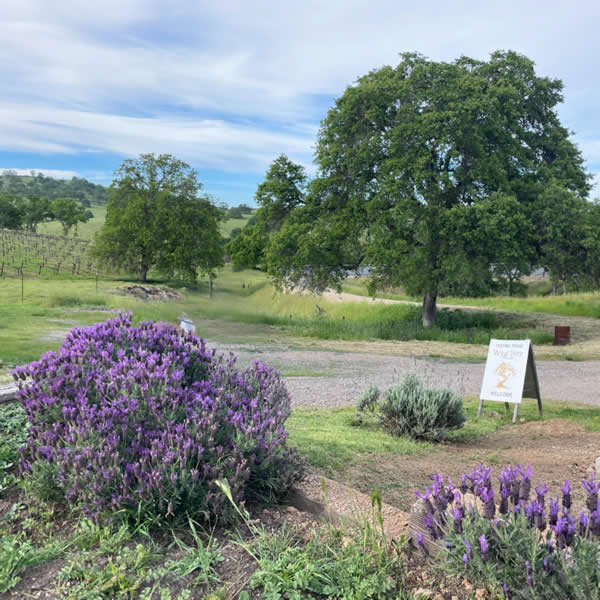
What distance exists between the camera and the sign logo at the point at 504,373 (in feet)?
29.5

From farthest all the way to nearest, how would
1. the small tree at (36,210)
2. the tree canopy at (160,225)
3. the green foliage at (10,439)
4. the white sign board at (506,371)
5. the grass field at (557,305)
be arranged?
the small tree at (36,210), the tree canopy at (160,225), the grass field at (557,305), the white sign board at (506,371), the green foliage at (10,439)

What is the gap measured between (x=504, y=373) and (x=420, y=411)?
277 centimetres

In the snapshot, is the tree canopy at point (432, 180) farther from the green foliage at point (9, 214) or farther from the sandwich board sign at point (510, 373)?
the green foliage at point (9, 214)

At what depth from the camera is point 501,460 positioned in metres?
5.93

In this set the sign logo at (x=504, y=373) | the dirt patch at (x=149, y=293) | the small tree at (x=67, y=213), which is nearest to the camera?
the sign logo at (x=504, y=373)

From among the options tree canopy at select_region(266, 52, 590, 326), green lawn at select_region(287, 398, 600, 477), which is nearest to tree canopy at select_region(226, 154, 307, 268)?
tree canopy at select_region(266, 52, 590, 326)

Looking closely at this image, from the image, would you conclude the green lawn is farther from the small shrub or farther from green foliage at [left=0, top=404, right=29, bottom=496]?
green foliage at [left=0, top=404, right=29, bottom=496]

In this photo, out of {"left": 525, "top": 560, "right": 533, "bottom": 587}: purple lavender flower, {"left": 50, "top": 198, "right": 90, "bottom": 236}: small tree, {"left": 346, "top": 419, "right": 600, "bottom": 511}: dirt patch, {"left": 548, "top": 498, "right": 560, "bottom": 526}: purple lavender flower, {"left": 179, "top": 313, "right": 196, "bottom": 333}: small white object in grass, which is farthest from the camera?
{"left": 50, "top": 198, "right": 90, "bottom": 236}: small tree

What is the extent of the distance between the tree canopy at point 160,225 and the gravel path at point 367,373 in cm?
2546

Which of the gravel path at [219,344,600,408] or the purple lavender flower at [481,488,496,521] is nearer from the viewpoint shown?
the purple lavender flower at [481,488,496,521]

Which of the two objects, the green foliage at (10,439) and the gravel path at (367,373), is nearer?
the green foliage at (10,439)

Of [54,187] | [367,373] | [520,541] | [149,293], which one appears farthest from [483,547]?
[54,187]

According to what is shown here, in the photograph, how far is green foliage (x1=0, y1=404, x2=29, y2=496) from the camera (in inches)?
153

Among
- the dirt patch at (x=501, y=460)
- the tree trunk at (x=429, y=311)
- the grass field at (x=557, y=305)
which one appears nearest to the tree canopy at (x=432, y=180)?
the tree trunk at (x=429, y=311)
